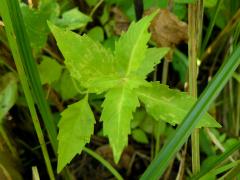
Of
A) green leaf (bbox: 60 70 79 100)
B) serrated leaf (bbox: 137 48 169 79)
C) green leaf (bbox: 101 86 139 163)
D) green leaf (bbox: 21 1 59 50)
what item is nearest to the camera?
green leaf (bbox: 101 86 139 163)

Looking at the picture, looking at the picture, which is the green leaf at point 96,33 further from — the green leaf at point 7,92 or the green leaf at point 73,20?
the green leaf at point 7,92

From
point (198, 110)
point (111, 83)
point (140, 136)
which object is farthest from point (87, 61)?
point (140, 136)

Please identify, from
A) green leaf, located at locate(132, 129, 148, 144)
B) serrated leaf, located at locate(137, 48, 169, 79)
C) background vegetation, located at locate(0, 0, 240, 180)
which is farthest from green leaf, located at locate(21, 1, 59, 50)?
green leaf, located at locate(132, 129, 148, 144)

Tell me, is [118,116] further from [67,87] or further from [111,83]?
[67,87]

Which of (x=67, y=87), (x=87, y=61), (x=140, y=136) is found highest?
(x=87, y=61)

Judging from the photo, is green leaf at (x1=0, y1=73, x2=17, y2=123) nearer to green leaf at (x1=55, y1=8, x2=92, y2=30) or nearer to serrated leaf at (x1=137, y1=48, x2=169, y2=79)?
green leaf at (x1=55, y1=8, x2=92, y2=30)

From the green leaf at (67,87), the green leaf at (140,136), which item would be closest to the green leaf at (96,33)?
the green leaf at (67,87)
